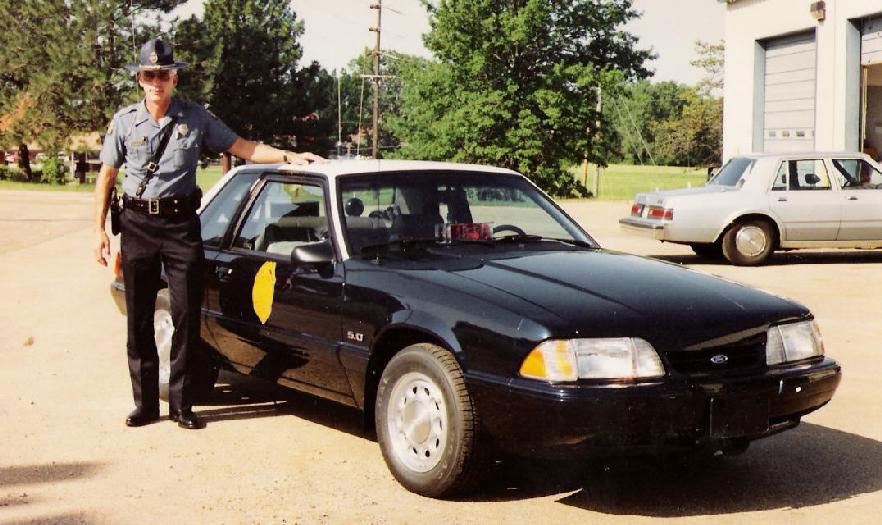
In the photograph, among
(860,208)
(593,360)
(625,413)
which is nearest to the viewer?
(625,413)

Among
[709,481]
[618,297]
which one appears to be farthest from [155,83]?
[709,481]

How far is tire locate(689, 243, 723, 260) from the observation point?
17.0 meters

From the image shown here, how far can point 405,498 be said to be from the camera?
489 centimetres

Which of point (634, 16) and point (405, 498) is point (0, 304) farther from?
point (634, 16)

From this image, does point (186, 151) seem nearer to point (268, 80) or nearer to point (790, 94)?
point (790, 94)

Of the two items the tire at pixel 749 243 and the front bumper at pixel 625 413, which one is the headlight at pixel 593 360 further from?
the tire at pixel 749 243

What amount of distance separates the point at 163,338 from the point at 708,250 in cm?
1171

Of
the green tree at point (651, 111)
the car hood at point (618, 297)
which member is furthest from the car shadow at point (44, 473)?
the green tree at point (651, 111)

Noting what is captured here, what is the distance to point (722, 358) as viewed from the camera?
4570 millimetres

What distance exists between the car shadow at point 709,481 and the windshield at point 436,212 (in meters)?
1.19

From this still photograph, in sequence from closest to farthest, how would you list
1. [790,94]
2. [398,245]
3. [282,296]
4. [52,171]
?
[398,245]
[282,296]
[790,94]
[52,171]

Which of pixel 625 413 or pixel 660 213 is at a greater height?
pixel 660 213

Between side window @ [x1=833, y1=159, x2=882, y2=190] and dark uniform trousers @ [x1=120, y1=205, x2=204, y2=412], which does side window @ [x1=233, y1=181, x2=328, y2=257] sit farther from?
side window @ [x1=833, y1=159, x2=882, y2=190]

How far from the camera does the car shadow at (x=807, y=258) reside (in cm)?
1725
